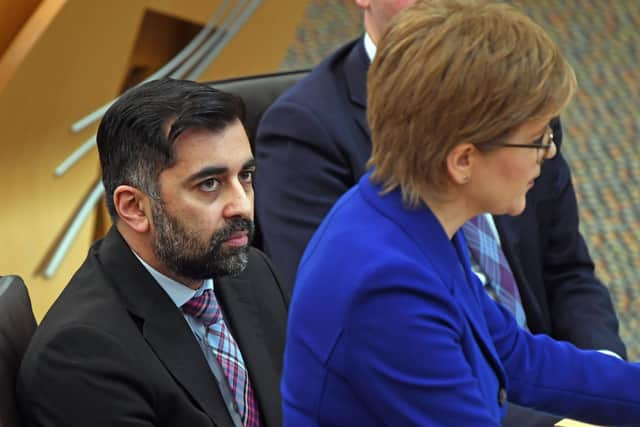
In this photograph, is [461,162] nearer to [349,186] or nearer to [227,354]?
[227,354]

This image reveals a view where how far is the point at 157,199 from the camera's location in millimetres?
1807

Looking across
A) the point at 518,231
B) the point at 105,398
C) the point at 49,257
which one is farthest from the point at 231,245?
the point at 49,257

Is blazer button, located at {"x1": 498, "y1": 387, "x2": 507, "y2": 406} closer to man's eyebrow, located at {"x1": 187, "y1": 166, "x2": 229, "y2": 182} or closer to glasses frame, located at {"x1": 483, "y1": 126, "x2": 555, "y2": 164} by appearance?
glasses frame, located at {"x1": 483, "y1": 126, "x2": 555, "y2": 164}

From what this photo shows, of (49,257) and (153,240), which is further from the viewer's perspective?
(49,257)

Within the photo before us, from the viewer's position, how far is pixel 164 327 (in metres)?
1.80

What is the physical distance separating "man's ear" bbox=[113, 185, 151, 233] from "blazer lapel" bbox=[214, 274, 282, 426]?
23 centimetres

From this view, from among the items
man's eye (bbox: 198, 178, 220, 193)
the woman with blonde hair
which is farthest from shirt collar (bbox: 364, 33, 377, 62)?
the woman with blonde hair

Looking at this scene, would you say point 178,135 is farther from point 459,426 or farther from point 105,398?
point 459,426

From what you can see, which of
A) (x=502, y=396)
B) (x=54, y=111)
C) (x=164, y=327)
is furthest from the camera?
(x=54, y=111)

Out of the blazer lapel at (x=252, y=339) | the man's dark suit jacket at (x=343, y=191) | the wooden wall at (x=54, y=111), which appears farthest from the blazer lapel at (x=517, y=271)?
the wooden wall at (x=54, y=111)

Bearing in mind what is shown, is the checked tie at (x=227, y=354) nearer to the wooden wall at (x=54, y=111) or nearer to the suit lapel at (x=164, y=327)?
the suit lapel at (x=164, y=327)

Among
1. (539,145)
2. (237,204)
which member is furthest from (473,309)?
(237,204)

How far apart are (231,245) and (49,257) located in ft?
4.60

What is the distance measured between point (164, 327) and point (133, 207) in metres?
0.20
